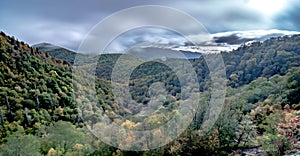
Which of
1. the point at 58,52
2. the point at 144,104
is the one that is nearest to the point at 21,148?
the point at 144,104

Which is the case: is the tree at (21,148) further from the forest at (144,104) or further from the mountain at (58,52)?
the mountain at (58,52)

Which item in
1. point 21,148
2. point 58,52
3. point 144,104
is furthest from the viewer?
point 58,52

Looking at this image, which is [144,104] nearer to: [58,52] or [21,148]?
[21,148]

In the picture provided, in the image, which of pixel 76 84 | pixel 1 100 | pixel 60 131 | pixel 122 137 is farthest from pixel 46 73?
pixel 122 137

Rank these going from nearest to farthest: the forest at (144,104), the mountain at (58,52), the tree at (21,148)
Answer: the tree at (21,148), the forest at (144,104), the mountain at (58,52)

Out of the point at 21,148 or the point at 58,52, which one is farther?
the point at 58,52

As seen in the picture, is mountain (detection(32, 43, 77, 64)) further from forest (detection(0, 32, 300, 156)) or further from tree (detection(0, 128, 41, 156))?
tree (detection(0, 128, 41, 156))

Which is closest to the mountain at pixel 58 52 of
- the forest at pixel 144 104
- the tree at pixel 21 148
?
the forest at pixel 144 104

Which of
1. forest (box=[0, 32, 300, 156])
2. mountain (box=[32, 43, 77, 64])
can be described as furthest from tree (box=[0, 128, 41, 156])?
mountain (box=[32, 43, 77, 64])
